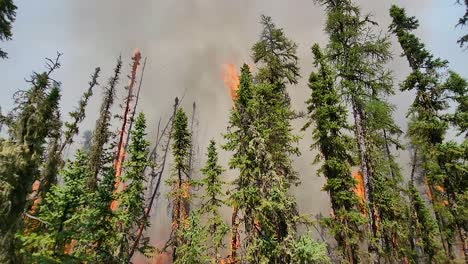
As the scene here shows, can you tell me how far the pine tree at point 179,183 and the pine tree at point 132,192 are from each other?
2.77m

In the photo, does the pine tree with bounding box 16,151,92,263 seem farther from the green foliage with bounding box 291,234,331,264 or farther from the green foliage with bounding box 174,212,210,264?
the green foliage with bounding box 291,234,331,264

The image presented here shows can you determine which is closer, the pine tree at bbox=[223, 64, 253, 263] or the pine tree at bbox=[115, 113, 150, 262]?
the pine tree at bbox=[223, 64, 253, 263]

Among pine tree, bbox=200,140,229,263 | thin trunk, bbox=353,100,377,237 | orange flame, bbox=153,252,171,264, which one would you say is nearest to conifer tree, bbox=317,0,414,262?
thin trunk, bbox=353,100,377,237

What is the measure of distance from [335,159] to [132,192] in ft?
41.0

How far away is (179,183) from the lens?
1004 inches

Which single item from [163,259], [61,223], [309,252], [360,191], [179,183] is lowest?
[309,252]

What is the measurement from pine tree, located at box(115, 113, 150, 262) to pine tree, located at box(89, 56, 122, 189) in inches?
146

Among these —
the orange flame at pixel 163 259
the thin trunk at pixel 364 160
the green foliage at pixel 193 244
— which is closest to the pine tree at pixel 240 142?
the green foliage at pixel 193 244

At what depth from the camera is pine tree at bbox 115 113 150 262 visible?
19.9 m

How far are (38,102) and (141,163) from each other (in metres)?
11.1

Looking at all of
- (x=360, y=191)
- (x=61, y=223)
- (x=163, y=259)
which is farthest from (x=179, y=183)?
(x=163, y=259)

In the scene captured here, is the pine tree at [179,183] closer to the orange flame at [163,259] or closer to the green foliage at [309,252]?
the green foliage at [309,252]

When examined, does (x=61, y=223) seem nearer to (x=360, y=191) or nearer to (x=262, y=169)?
(x=262, y=169)

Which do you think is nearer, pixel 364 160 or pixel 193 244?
pixel 364 160
